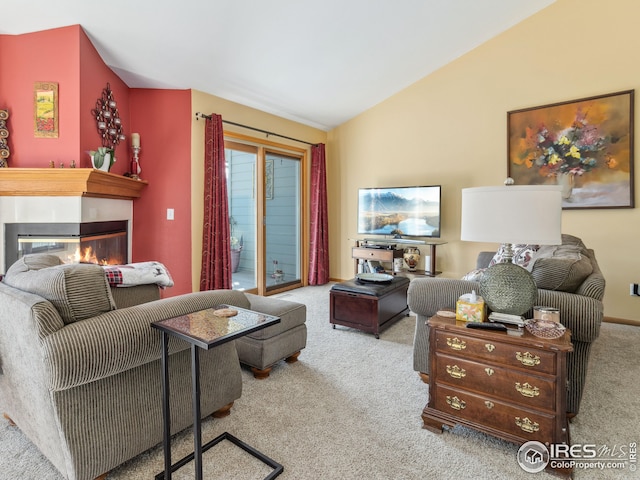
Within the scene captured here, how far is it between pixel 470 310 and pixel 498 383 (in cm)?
34

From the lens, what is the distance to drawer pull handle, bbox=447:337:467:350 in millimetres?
1676

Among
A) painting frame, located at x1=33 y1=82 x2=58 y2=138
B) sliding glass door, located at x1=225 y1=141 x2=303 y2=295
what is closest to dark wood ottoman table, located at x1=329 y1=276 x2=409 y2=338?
sliding glass door, located at x1=225 y1=141 x2=303 y2=295

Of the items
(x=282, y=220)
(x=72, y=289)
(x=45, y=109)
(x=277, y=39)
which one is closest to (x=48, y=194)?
(x=45, y=109)

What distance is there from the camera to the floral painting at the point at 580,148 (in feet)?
11.6

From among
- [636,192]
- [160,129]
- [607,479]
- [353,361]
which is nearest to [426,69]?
[636,192]

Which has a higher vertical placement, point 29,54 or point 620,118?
point 29,54

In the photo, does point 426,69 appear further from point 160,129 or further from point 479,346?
point 479,346

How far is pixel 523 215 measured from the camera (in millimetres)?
1522

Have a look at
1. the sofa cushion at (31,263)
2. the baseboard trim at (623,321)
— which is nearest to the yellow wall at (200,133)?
the sofa cushion at (31,263)

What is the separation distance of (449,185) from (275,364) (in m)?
3.20

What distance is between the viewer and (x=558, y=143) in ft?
12.6

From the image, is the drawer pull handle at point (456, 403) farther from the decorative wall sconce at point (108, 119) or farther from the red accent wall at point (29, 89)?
the decorative wall sconce at point (108, 119)

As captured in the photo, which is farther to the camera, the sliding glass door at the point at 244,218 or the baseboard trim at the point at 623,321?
the sliding glass door at the point at 244,218

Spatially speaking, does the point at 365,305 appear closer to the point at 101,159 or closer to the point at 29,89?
the point at 101,159
